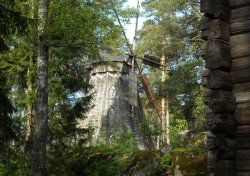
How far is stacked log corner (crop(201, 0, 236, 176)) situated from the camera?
5344mm

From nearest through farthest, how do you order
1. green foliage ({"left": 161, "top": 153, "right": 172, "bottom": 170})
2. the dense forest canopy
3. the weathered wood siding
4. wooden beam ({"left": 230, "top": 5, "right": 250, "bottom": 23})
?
wooden beam ({"left": 230, "top": 5, "right": 250, "bottom": 23})
green foliage ({"left": 161, "top": 153, "right": 172, "bottom": 170})
the dense forest canopy
the weathered wood siding

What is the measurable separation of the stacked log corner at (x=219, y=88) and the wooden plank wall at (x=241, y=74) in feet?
0.24

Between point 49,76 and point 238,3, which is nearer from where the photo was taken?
point 238,3

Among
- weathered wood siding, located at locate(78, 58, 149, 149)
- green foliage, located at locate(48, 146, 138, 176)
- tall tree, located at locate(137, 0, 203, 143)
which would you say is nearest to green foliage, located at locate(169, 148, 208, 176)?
green foliage, located at locate(48, 146, 138, 176)

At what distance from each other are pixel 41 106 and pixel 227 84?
9.21 m

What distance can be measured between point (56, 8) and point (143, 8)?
78.6 ft

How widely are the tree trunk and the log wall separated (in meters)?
8.72

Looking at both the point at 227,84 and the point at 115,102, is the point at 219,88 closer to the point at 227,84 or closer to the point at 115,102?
the point at 227,84

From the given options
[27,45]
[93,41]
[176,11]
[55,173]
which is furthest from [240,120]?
[176,11]

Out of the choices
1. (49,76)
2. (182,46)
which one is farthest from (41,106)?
(182,46)

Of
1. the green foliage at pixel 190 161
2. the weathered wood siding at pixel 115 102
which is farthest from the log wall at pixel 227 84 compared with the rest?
the weathered wood siding at pixel 115 102

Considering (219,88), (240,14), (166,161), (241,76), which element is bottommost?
(166,161)

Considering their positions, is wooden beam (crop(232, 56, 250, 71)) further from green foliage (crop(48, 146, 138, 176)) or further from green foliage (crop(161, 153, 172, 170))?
green foliage (crop(48, 146, 138, 176))

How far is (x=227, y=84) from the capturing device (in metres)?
5.50
